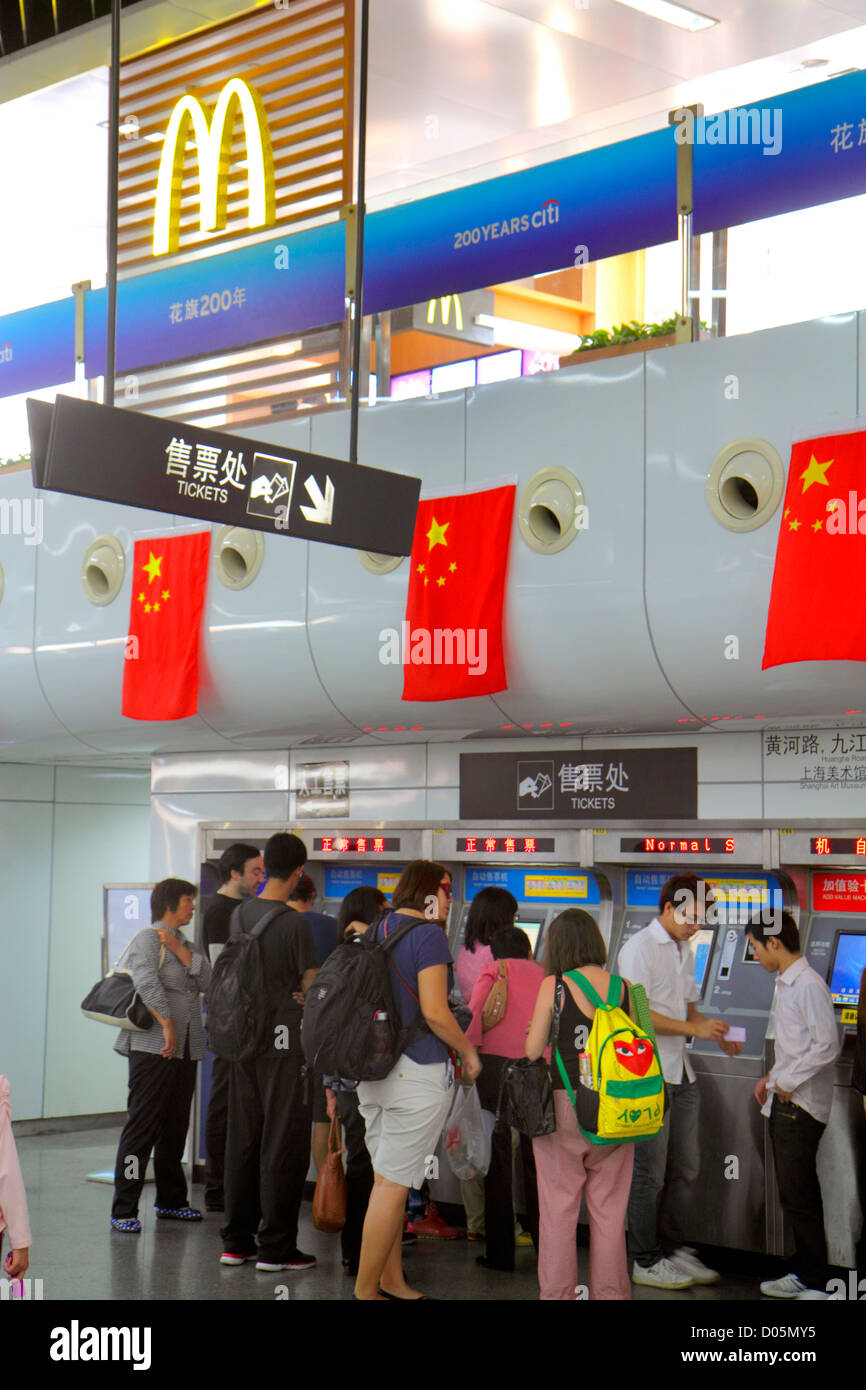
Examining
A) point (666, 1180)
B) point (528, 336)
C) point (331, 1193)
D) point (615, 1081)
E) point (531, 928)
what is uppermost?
point (528, 336)

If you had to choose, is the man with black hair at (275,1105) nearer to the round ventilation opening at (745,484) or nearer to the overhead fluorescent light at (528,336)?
the round ventilation opening at (745,484)

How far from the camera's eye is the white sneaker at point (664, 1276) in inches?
235

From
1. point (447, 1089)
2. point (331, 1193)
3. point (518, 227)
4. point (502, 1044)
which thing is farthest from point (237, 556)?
point (447, 1089)

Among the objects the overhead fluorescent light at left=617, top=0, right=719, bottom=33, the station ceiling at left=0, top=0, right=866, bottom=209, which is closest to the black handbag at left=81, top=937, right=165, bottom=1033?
the station ceiling at left=0, top=0, right=866, bottom=209

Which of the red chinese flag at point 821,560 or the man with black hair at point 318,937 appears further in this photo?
the man with black hair at point 318,937

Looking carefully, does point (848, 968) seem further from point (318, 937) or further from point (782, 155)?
point (782, 155)

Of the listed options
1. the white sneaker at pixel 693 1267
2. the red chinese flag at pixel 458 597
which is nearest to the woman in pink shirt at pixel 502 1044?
the white sneaker at pixel 693 1267

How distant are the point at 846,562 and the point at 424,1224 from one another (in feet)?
11.8

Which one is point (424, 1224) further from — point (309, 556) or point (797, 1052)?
point (309, 556)

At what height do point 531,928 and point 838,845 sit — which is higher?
point 838,845

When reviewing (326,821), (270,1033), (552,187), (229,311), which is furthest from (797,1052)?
(229,311)

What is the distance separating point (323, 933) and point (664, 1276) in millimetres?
2190

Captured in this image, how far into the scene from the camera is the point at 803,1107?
5.71 meters

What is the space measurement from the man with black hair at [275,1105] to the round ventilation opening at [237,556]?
179 cm
